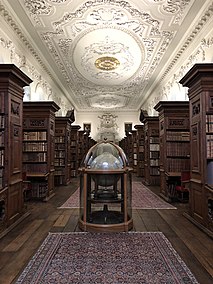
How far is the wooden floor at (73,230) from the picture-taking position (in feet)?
9.41

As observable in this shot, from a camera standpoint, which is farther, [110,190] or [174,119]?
[174,119]

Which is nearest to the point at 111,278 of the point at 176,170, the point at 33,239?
the point at 33,239

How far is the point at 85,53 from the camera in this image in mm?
9656

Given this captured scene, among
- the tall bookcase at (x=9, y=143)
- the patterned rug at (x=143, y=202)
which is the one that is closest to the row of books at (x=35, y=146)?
the patterned rug at (x=143, y=202)

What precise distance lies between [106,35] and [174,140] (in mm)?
3986

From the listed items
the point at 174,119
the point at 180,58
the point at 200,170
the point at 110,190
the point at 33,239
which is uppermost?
the point at 180,58

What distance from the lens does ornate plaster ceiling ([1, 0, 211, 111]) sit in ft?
21.4

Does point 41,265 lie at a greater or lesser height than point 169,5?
lesser

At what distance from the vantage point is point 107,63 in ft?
35.3

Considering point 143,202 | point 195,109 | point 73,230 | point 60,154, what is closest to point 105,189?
point 73,230

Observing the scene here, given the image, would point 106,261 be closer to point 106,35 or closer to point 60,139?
point 106,35

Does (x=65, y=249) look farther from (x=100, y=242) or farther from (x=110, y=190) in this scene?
(x=110, y=190)

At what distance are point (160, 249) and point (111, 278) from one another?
101cm

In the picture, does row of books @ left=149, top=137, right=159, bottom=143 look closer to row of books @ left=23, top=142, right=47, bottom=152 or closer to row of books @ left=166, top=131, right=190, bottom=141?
row of books @ left=166, top=131, right=190, bottom=141
